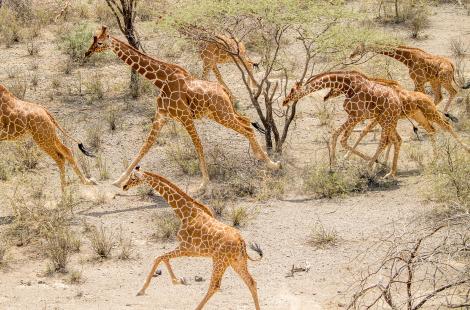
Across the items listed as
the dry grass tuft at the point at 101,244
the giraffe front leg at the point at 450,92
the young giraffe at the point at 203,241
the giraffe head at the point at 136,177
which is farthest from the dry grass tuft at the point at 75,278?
the giraffe front leg at the point at 450,92

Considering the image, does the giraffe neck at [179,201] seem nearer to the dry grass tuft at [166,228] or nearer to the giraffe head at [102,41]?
the dry grass tuft at [166,228]

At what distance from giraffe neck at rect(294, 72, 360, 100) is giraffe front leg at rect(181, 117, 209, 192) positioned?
5.75ft

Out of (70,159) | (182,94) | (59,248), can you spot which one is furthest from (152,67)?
(59,248)

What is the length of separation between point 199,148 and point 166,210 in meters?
1.06

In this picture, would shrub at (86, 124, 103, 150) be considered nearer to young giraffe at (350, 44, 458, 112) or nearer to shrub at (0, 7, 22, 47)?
young giraffe at (350, 44, 458, 112)

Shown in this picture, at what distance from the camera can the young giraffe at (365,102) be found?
1366cm

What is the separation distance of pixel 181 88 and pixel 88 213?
2.11 meters

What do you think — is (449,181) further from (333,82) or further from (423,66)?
(423,66)

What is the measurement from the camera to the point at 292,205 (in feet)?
43.3

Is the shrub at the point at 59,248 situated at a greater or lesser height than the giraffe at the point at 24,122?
lesser

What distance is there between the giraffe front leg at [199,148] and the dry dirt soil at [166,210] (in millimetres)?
266

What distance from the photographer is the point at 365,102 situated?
44.9 feet

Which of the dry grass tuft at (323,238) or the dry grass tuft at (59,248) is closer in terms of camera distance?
the dry grass tuft at (59,248)

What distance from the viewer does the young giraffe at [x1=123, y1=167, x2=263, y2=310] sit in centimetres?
992
